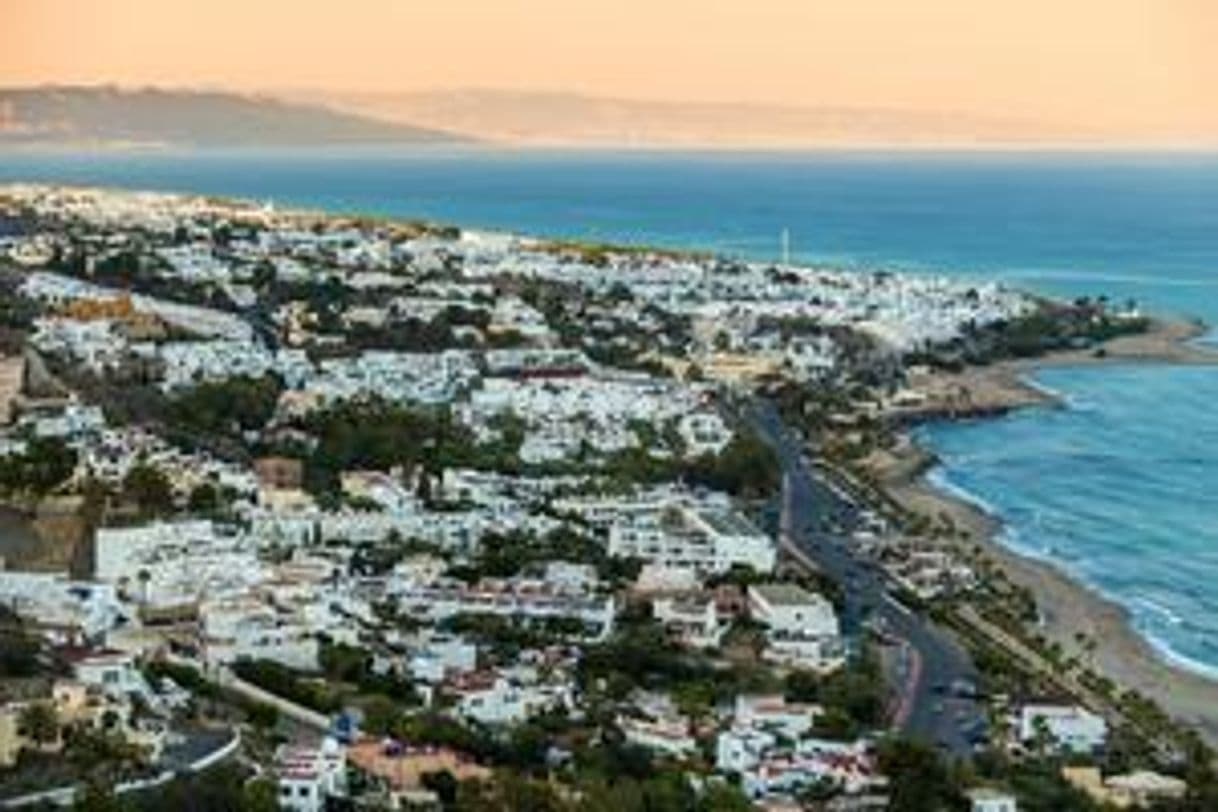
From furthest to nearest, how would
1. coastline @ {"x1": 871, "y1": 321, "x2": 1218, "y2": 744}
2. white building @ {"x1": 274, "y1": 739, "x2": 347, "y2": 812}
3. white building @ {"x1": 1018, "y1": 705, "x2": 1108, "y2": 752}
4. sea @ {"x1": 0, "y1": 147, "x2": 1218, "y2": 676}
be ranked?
1. sea @ {"x1": 0, "y1": 147, "x2": 1218, "y2": 676}
2. coastline @ {"x1": 871, "y1": 321, "x2": 1218, "y2": 744}
3. white building @ {"x1": 1018, "y1": 705, "x2": 1108, "y2": 752}
4. white building @ {"x1": 274, "y1": 739, "x2": 347, "y2": 812}

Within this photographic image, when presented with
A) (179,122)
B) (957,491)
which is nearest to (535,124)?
(179,122)

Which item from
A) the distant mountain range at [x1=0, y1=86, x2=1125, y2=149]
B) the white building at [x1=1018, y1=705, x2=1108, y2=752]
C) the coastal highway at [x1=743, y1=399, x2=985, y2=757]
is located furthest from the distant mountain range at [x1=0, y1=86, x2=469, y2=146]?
the white building at [x1=1018, y1=705, x2=1108, y2=752]

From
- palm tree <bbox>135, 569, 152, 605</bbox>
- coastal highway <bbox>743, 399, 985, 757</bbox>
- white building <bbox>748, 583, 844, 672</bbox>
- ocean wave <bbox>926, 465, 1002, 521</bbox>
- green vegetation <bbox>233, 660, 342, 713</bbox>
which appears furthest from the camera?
ocean wave <bbox>926, 465, 1002, 521</bbox>

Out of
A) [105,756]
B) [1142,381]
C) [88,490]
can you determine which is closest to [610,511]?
[88,490]

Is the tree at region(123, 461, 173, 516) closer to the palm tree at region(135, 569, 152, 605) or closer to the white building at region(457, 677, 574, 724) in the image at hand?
the palm tree at region(135, 569, 152, 605)

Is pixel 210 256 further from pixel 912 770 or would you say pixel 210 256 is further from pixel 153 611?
pixel 912 770

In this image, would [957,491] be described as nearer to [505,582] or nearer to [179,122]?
[505,582]
